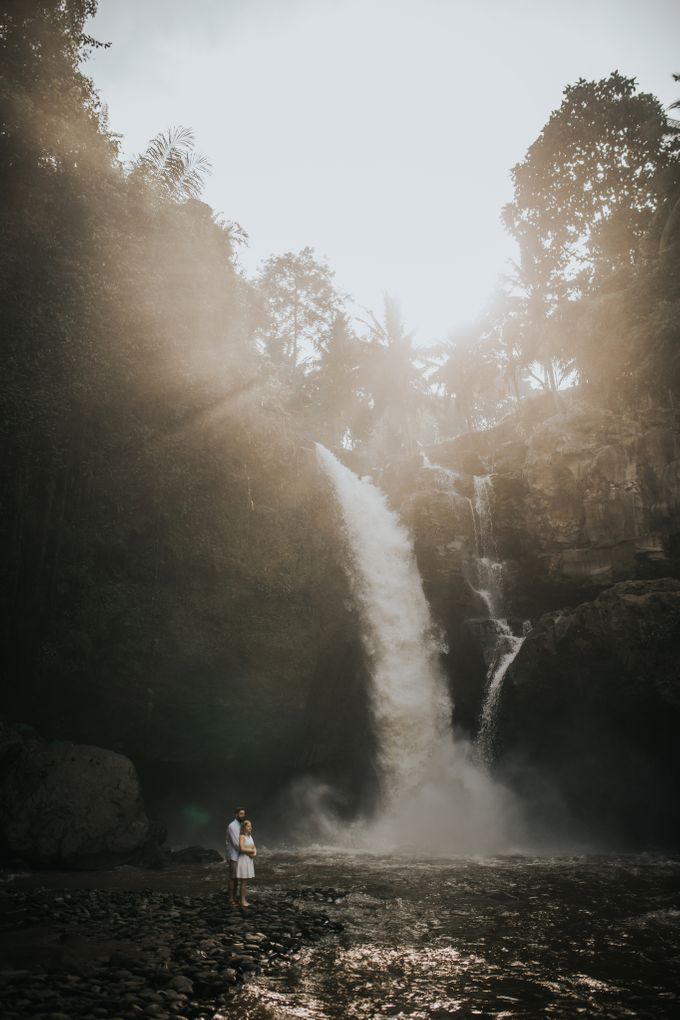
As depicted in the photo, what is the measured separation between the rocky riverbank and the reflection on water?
0.54m

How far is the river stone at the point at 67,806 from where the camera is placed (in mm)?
15234

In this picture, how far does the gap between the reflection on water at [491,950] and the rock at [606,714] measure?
4341mm

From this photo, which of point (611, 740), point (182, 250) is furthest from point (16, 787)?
point (182, 250)

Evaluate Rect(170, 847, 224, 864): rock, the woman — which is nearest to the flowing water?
the woman

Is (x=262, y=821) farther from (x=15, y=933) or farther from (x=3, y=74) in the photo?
(x=3, y=74)

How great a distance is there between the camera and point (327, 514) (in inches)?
978

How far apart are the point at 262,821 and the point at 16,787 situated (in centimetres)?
999

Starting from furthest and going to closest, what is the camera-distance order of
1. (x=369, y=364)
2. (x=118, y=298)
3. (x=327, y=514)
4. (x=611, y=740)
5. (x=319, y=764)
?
(x=369, y=364)
(x=327, y=514)
(x=319, y=764)
(x=118, y=298)
(x=611, y=740)

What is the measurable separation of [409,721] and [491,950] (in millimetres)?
13394

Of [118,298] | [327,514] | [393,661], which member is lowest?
[393,661]

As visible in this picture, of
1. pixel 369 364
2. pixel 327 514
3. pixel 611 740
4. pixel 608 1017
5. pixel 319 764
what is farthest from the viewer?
pixel 369 364

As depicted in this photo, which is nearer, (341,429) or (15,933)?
(15,933)

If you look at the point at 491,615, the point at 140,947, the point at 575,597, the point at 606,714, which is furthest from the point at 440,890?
the point at 575,597

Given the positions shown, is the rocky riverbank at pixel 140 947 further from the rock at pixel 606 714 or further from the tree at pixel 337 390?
the tree at pixel 337 390
